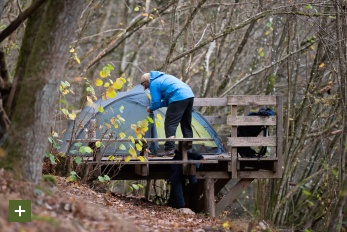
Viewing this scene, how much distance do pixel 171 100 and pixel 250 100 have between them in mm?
1383

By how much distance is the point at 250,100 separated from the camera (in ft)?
38.0

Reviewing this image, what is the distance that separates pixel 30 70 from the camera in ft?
23.7

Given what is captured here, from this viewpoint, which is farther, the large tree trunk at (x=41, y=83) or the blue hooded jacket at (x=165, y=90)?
the blue hooded jacket at (x=165, y=90)

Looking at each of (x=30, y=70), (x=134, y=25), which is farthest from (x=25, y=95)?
(x=134, y=25)

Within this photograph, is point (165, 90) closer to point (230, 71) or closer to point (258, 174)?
point (258, 174)

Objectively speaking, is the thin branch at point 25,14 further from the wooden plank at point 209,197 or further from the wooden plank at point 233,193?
the wooden plank at point 233,193

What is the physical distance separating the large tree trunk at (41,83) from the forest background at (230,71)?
1 cm

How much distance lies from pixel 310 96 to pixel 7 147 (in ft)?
31.8

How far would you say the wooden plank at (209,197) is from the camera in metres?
12.0

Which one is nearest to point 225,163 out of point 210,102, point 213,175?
point 213,175

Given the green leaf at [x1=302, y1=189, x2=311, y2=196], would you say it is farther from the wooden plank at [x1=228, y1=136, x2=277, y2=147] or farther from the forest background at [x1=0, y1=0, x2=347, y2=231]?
the wooden plank at [x1=228, y1=136, x2=277, y2=147]

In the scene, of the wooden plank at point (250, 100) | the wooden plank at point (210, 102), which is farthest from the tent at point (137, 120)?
the wooden plank at point (250, 100)

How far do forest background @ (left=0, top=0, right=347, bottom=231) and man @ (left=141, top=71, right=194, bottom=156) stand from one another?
1.23m

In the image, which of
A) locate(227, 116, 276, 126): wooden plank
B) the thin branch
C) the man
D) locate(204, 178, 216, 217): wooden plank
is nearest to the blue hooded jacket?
the man
